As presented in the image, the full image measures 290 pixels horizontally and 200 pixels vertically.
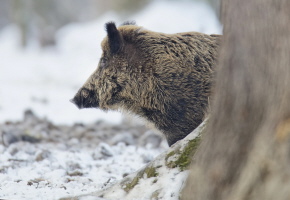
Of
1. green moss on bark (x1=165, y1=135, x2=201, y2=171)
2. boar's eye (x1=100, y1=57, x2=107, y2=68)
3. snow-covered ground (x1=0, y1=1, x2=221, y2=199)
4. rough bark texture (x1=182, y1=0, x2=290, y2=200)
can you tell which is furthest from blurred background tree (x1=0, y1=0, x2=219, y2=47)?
rough bark texture (x1=182, y1=0, x2=290, y2=200)

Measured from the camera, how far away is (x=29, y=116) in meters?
8.80

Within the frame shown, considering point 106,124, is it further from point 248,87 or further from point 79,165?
point 248,87

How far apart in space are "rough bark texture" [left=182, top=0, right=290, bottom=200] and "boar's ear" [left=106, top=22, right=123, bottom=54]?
2.71 meters

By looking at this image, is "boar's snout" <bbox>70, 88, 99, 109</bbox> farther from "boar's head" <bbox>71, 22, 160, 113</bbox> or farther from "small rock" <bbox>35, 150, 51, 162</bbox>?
"small rock" <bbox>35, 150, 51, 162</bbox>

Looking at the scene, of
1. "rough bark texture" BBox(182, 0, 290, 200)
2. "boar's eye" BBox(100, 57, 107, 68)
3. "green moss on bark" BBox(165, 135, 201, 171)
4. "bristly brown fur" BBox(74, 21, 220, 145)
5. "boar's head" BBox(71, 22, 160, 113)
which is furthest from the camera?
"boar's eye" BBox(100, 57, 107, 68)

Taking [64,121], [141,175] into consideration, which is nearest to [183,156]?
[141,175]

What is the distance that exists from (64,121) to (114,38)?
4.46 m

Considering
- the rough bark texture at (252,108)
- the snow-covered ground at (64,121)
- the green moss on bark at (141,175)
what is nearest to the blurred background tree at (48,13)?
the snow-covered ground at (64,121)

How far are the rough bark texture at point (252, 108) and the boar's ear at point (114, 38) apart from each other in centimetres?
271

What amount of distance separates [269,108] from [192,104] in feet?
8.11

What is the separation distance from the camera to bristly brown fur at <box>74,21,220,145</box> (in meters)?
5.07

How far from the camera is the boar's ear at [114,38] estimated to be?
17.7ft

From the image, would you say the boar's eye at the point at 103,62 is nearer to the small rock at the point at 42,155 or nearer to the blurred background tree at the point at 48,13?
the small rock at the point at 42,155

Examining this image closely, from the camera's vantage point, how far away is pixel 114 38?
5469 mm
